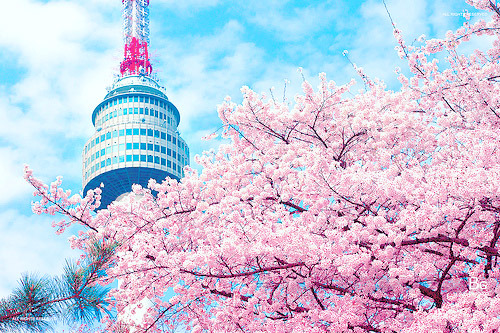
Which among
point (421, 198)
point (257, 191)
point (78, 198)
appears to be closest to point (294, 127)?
point (257, 191)

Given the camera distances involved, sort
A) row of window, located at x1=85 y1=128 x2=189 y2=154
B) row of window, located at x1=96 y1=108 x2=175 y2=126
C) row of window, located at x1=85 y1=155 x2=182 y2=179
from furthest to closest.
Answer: row of window, located at x1=96 y1=108 x2=175 y2=126
row of window, located at x1=85 y1=128 x2=189 y2=154
row of window, located at x1=85 y1=155 x2=182 y2=179

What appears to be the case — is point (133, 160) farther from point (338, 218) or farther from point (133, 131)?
point (338, 218)

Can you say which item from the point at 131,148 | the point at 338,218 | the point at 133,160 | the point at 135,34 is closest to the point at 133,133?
the point at 131,148

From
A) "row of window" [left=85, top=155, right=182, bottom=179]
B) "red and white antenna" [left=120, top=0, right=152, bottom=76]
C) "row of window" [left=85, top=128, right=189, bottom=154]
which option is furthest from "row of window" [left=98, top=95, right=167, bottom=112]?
"row of window" [left=85, top=155, right=182, bottom=179]

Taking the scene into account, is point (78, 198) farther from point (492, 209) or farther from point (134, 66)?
point (134, 66)

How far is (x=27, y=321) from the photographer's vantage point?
5672 mm

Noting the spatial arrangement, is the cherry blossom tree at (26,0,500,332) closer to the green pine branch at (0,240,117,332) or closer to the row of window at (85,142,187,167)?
the green pine branch at (0,240,117,332)

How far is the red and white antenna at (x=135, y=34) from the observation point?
77.9m

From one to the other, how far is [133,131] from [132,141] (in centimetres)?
178

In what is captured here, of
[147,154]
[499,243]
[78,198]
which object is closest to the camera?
[499,243]

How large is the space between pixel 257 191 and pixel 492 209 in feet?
14.3

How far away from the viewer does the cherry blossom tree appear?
6.49 meters

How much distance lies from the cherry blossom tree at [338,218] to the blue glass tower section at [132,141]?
67.0 m

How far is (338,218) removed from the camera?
755 centimetres
